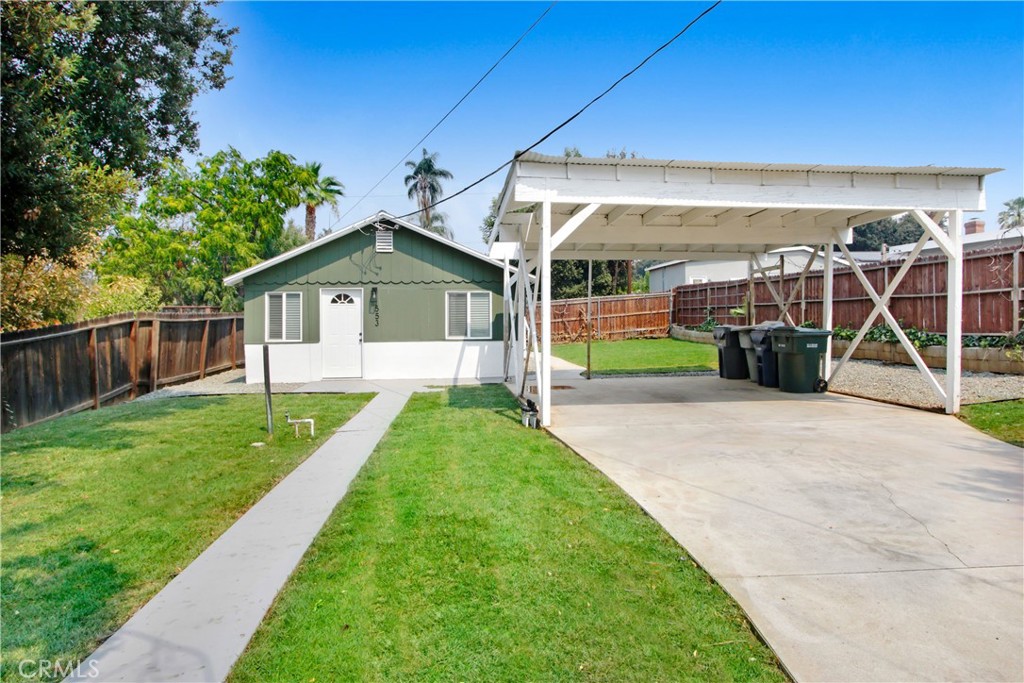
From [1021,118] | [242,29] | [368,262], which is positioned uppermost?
[242,29]

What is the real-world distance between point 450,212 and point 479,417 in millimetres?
33044

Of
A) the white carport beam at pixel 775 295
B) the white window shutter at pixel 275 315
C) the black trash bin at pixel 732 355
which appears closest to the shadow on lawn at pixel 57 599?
the white window shutter at pixel 275 315

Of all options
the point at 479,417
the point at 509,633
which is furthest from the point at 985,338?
the point at 509,633

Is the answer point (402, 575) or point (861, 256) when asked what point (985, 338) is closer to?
point (402, 575)

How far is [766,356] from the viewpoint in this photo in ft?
37.3

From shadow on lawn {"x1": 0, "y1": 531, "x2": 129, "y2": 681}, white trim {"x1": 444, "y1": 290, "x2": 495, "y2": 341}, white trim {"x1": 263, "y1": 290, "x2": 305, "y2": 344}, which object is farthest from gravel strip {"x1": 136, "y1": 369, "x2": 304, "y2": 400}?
shadow on lawn {"x1": 0, "y1": 531, "x2": 129, "y2": 681}

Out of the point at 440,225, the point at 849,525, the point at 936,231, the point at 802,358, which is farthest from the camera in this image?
the point at 440,225

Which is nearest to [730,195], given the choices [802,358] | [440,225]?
[802,358]

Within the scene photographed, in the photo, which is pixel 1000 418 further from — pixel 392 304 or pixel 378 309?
pixel 378 309

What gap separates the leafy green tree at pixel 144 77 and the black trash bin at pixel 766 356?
1188 centimetres

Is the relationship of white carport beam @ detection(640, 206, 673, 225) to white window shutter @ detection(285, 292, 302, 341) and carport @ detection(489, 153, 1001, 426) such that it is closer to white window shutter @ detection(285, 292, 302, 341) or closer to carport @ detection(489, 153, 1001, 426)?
carport @ detection(489, 153, 1001, 426)

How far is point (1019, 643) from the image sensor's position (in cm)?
254

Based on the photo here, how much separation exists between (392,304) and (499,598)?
1123 cm

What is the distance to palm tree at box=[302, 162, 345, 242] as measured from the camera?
2897 cm
